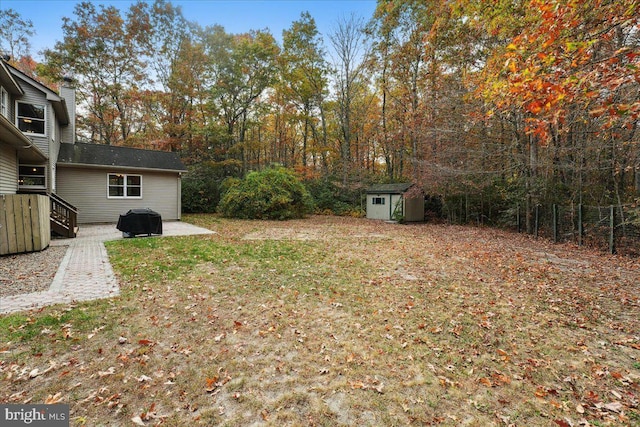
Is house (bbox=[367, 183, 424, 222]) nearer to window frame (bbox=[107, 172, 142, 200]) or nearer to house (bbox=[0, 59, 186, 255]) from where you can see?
house (bbox=[0, 59, 186, 255])

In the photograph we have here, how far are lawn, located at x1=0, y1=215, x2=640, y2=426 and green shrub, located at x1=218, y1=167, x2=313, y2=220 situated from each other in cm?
1100

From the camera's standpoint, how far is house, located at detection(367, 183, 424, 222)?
16.2 m

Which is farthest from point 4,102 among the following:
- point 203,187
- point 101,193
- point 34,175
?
point 203,187

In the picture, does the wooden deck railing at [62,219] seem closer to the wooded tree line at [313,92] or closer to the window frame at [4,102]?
the window frame at [4,102]

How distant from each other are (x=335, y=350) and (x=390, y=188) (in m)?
15.3

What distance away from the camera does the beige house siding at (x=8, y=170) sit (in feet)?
26.2

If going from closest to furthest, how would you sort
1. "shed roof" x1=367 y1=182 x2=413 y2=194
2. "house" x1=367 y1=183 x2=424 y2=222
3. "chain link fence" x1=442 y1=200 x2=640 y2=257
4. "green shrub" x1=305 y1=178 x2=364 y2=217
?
"chain link fence" x1=442 y1=200 x2=640 y2=257
"house" x1=367 y1=183 x2=424 y2=222
"shed roof" x1=367 y1=182 x2=413 y2=194
"green shrub" x1=305 y1=178 x2=364 y2=217

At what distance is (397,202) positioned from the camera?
1666 cm

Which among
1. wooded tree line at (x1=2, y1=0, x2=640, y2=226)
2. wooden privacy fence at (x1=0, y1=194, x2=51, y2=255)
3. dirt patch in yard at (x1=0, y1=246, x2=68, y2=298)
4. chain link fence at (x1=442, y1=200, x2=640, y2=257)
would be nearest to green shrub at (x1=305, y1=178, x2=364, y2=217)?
wooded tree line at (x1=2, y1=0, x2=640, y2=226)

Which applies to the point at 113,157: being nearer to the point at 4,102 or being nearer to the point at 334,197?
the point at 4,102

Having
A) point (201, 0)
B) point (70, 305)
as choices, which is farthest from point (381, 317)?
point (201, 0)

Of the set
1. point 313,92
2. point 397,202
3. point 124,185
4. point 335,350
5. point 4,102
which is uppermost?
point 313,92

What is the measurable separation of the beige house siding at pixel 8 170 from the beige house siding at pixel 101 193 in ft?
12.2

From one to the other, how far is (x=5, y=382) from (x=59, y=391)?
52 centimetres
